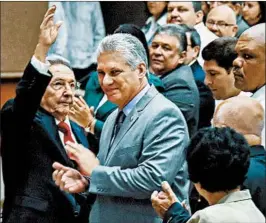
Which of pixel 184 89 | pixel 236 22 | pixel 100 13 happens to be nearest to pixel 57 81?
pixel 184 89

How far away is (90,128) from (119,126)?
1.44ft

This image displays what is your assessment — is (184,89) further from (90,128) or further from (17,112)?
(17,112)

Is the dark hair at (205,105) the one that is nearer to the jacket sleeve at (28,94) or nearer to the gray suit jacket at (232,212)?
the jacket sleeve at (28,94)

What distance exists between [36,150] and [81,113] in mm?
276

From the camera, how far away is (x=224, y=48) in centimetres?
330

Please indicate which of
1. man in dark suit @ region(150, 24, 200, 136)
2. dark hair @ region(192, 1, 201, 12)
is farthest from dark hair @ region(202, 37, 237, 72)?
dark hair @ region(192, 1, 201, 12)

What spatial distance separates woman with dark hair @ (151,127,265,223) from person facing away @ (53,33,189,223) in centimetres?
39

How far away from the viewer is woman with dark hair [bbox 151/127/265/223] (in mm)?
2160

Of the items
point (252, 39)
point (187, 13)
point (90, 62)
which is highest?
point (252, 39)

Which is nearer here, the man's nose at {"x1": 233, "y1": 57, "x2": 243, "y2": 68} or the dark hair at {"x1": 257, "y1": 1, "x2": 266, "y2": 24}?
the man's nose at {"x1": 233, "y1": 57, "x2": 243, "y2": 68}

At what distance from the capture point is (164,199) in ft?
7.93

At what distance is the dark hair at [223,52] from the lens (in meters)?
3.27

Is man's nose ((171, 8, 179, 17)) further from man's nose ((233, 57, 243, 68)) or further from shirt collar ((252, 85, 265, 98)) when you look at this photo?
shirt collar ((252, 85, 265, 98))

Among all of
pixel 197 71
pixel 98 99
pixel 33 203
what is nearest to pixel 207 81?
pixel 197 71
